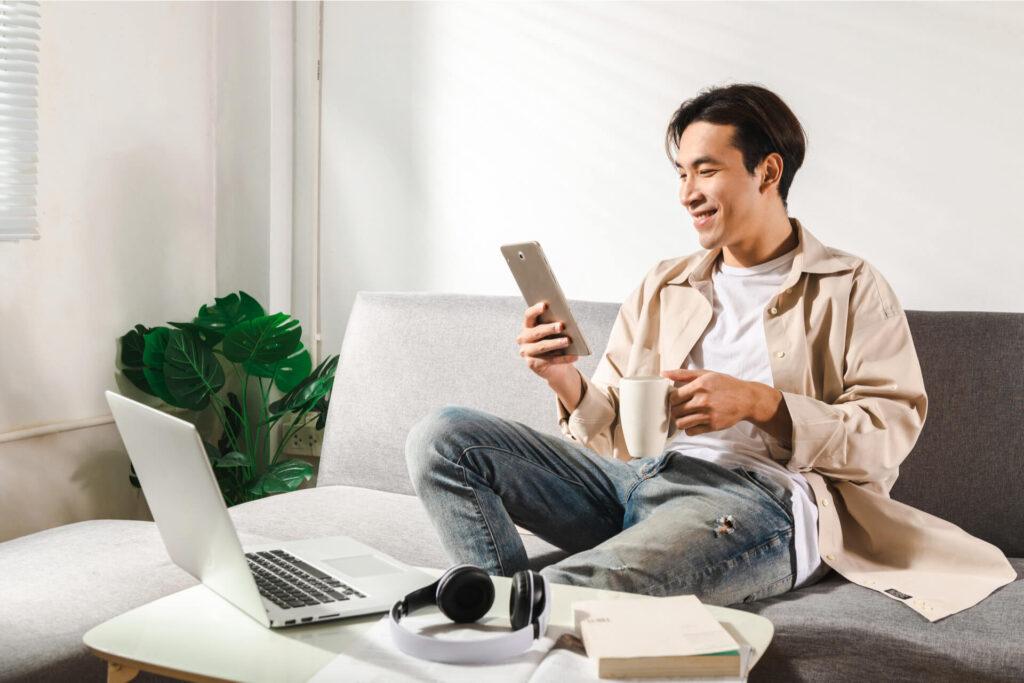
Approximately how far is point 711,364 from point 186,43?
1943mm

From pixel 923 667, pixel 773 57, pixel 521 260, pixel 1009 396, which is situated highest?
pixel 773 57

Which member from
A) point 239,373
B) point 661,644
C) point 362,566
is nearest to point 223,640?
point 362,566

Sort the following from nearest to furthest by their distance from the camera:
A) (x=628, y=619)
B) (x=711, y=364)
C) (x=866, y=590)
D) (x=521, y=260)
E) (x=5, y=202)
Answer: (x=628, y=619) < (x=521, y=260) < (x=866, y=590) < (x=711, y=364) < (x=5, y=202)

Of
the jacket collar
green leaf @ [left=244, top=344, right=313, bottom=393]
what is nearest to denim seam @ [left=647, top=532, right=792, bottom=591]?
the jacket collar

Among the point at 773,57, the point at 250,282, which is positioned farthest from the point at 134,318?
the point at 773,57

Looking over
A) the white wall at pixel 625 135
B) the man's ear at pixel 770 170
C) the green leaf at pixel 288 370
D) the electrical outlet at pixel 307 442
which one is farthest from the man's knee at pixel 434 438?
the electrical outlet at pixel 307 442

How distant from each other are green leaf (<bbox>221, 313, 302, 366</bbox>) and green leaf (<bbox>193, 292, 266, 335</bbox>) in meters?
0.12

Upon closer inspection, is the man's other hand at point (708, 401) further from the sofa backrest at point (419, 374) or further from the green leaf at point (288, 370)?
the green leaf at point (288, 370)

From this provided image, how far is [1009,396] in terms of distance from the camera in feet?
5.98

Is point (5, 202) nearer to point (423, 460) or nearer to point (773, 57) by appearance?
point (423, 460)

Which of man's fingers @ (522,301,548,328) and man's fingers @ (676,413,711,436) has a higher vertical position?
man's fingers @ (522,301,548,328)

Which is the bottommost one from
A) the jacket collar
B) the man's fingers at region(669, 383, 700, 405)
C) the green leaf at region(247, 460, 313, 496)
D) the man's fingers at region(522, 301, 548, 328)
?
the green leaf at region(247, 460, 313, 496)

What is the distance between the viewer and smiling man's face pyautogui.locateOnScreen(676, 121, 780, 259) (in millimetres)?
1756

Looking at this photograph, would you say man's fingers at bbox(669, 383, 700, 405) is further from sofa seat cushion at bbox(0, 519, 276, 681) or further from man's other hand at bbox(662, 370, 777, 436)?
sofa seat cushion at bbox(0, 519, 276, 681)
